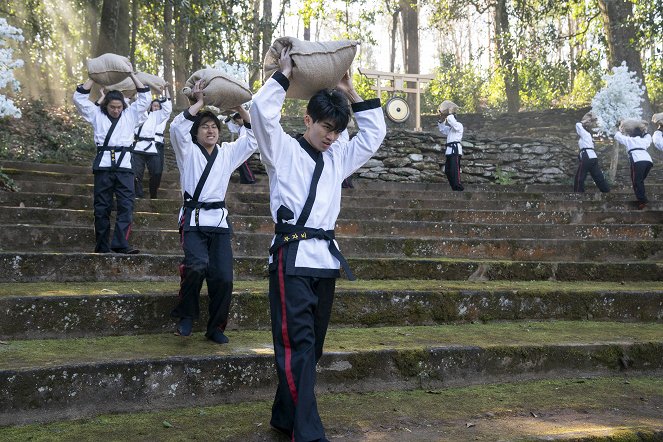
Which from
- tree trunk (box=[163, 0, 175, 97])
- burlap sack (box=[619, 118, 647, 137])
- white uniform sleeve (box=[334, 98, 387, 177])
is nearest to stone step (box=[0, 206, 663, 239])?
burlap sack (box=[619, 118, 647, 137])

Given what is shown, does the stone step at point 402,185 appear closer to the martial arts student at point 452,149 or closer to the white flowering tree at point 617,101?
the martial arts student at point 452,149

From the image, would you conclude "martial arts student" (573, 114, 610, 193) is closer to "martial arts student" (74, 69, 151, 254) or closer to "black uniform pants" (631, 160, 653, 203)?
"black uniform pants" (631, 160, 653, 203)

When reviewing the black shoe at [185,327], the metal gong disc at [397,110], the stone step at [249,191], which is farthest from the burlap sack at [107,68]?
the metal gong disc at [397,110]

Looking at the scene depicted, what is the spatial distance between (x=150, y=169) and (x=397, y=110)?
33.7 ft

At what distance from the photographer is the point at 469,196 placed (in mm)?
11180

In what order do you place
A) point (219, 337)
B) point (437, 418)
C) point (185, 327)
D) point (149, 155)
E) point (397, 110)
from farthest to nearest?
point (397, 110) < point (149, 155) < point (185, 327) < point (219, 337) < point (437, 418)

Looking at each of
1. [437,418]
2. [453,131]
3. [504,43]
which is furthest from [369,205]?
[504,43]

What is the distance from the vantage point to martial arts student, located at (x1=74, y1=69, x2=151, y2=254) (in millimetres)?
6234

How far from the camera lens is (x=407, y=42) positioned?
23328 millimetres

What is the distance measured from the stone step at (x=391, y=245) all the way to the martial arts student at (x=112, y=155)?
29cm

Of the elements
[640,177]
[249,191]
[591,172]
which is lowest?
[249,191]

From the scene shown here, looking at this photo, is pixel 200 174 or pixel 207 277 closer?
pixel 207 277

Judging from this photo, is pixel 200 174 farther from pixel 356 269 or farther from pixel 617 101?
pixel 617 101

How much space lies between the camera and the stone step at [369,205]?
7746 mm
